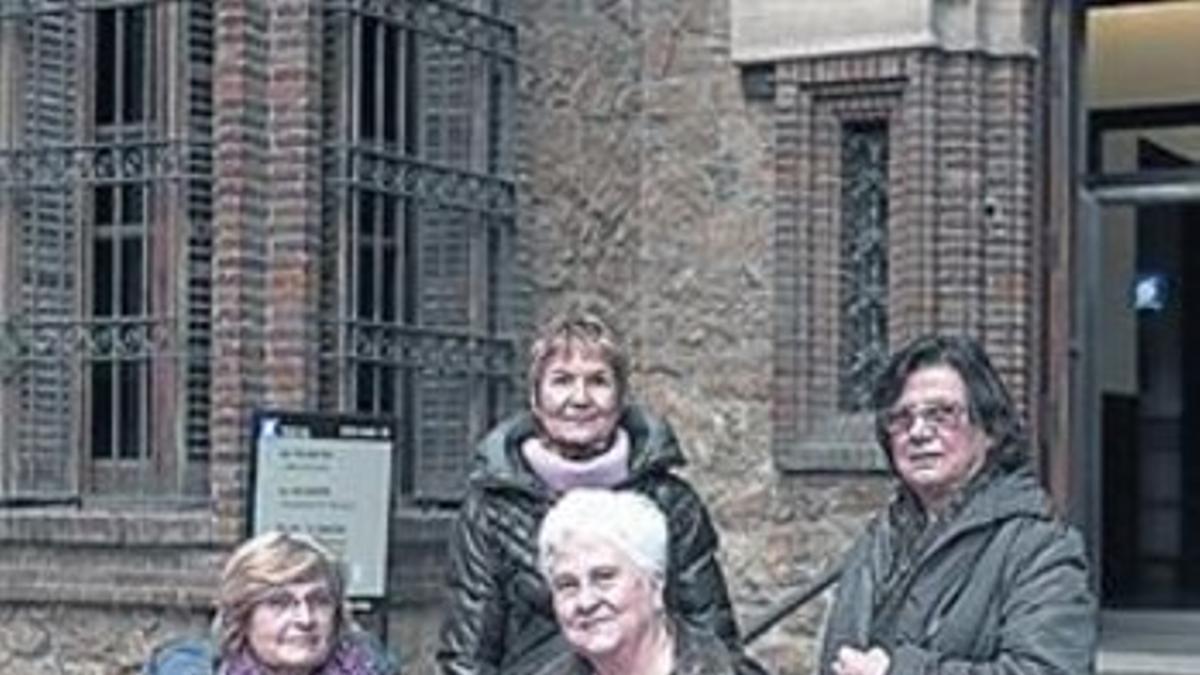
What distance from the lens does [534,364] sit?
5344mm

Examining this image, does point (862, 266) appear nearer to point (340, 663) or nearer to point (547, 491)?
point (547, 491)

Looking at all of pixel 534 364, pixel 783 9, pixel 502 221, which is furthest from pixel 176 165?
pixel 534 364

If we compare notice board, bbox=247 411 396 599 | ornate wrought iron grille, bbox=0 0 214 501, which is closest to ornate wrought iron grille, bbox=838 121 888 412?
ornate wrought iron grille, bbox=0 0 214 501

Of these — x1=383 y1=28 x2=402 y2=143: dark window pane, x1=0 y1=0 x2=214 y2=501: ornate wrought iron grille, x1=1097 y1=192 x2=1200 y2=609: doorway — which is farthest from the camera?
x1=1097 y1=192 x2=1200 y2=609: doorway

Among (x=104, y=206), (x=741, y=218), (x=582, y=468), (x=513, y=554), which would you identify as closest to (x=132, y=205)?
(x=104, y=206)

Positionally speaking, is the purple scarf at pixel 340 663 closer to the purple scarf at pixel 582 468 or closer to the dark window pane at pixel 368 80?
A: the purple scarf at pixel 582 468

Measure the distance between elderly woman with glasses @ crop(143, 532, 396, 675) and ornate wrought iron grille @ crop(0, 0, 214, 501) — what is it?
5605 mm

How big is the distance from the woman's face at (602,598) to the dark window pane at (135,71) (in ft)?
23.6

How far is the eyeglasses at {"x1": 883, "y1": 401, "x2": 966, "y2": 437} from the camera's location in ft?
15.5

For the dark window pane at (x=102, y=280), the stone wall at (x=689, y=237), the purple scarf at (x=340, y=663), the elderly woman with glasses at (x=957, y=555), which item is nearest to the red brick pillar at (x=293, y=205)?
the dark window pane at (x=102, y=280)

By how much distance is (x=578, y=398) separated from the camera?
531 cm

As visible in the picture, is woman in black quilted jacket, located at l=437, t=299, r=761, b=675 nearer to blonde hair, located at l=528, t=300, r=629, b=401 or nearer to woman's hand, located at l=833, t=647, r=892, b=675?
blonde hair, located at l=528, t=300, r=629, b=401

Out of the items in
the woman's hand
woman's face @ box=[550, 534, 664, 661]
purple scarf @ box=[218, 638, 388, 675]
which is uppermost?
woman's face @ box=[550, 534, 664, 661]

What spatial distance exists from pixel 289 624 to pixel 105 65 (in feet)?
21.4
